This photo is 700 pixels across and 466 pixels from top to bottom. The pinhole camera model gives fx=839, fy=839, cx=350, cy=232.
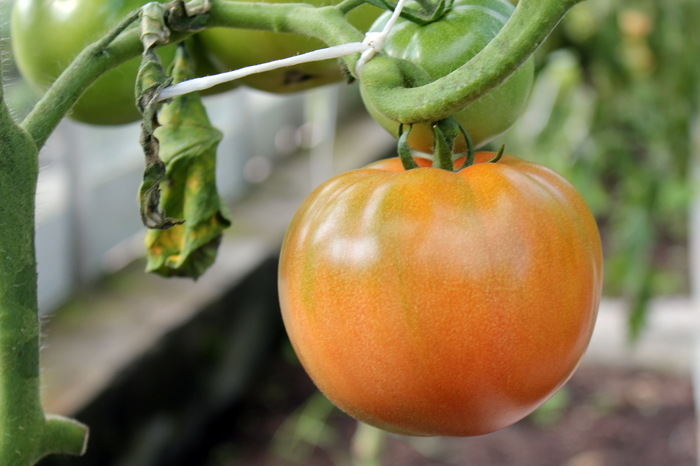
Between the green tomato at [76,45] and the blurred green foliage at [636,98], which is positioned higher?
the green tomato at [76,45]

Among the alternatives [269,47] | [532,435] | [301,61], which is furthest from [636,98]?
[301,61]

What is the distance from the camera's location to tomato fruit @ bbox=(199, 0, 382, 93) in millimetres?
396

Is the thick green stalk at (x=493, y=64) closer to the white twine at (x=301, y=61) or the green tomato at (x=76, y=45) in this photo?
the white twine at (x=301, y=61)

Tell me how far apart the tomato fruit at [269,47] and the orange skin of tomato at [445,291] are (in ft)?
0.37

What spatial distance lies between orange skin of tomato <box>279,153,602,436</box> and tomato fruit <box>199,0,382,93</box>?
113 mm

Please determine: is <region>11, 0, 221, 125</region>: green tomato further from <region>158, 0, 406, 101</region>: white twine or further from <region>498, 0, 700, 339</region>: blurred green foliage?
<region>498, 0, 700, 339</region>: blurred green foliage

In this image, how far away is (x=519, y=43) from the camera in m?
0.26

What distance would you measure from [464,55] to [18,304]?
0.64ft

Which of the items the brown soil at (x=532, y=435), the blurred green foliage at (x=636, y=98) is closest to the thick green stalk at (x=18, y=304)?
the blurred green foliage at (x=636, y=98)

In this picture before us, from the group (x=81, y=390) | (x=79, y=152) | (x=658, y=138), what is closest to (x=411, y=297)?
(x=658, y=138)

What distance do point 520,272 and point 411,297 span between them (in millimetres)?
38

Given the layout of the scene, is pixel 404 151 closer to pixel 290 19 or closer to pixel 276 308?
pixel 290 19

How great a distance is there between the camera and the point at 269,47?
1.32 ft

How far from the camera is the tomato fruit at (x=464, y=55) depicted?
339 millimetres
